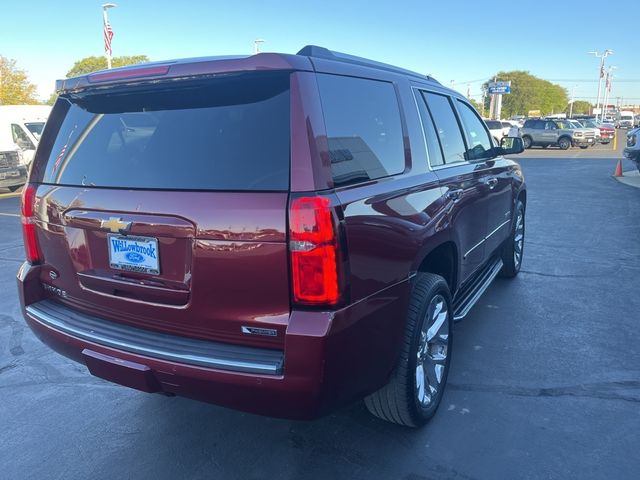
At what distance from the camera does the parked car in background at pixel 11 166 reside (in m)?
14.5

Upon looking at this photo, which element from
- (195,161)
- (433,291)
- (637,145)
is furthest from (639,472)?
(637,145)

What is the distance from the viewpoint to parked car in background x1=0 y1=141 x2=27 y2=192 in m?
14.5

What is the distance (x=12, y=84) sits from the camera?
41.8 meters

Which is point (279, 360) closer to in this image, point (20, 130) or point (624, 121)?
point (20, 130)

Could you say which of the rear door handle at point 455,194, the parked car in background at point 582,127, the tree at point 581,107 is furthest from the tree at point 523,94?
the rear door handle at point 455,194

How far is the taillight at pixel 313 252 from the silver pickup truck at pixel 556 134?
31.9 meters

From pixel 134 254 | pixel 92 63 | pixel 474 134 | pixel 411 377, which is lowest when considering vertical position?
pixel 411 377

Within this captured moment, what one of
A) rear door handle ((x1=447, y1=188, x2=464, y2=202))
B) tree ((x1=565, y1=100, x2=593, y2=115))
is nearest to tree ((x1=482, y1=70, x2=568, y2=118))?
tree ((x1=565, y1=100, x2=593, y2=115))

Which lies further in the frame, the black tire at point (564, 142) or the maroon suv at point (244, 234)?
the black tire at point (564, 142)

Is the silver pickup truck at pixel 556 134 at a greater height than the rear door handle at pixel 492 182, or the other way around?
the rear door handle at pixel 492 182

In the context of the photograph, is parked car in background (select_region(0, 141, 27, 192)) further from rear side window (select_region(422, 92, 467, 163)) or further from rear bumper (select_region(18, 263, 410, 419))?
rear bumper (select_region(18, 263, 410, 419))

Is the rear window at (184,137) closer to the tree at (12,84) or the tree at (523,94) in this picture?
the tree at (12,84)

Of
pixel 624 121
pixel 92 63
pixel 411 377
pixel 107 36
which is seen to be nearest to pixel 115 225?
pixel 411 377

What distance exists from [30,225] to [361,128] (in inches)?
77.0
